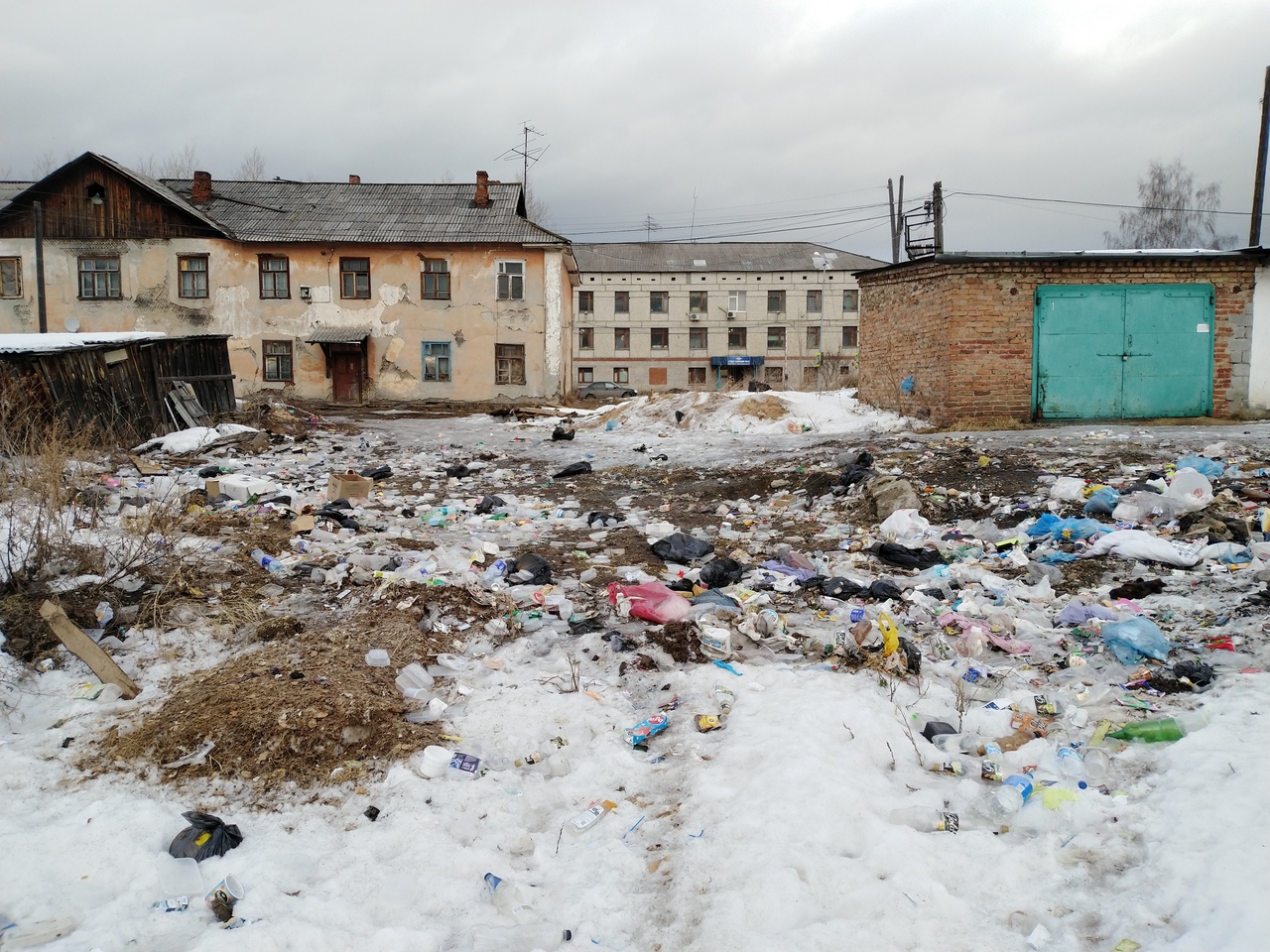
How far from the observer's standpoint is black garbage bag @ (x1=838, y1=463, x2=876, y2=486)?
8.44 metres

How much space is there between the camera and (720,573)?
5.69 m

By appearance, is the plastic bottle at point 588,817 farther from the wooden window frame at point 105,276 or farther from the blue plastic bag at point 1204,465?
the wooden window frame at point 105,276

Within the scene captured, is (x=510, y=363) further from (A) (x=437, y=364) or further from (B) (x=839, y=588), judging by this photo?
(B) (x=839, y=588)

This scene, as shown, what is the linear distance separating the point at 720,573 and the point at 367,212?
22868 mm

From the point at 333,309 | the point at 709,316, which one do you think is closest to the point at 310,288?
the point at 333,309

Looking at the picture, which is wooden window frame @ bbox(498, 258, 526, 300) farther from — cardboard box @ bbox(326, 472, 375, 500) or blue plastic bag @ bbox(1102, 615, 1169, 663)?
blue plastic bag @ bbox(1102, 615, 1169, 663)

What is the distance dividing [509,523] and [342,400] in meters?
18.2

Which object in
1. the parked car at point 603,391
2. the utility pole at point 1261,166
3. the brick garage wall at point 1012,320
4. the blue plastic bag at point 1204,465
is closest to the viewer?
the blue plastic bag at point 1204,465

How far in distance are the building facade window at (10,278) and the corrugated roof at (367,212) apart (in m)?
4.87

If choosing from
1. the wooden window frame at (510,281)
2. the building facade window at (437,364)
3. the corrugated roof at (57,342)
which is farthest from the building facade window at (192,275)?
the corrugated roof at (57,342)

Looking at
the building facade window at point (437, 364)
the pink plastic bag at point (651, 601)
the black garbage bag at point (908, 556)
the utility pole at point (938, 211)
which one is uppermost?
the utility pole at point (938, 211)

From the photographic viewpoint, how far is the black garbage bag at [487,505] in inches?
324

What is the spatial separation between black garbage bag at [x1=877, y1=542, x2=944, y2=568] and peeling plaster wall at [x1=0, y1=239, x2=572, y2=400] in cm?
1909

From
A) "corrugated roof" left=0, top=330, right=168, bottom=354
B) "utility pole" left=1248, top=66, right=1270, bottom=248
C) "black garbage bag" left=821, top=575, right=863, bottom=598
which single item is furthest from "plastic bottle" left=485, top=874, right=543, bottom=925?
"utility pole" left=1248, top=66, right=1270, bottom=248
